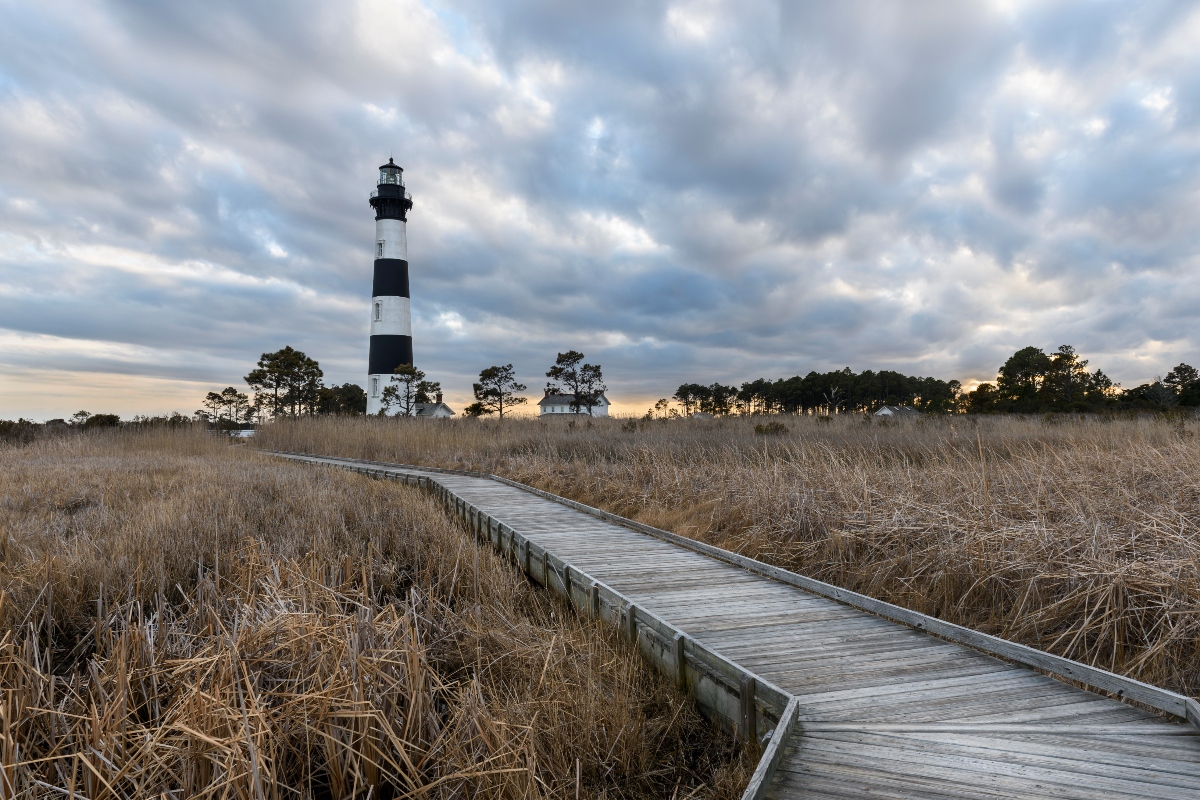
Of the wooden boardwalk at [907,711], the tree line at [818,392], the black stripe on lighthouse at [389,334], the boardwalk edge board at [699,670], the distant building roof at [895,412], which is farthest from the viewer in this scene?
the tree line at [818,392]

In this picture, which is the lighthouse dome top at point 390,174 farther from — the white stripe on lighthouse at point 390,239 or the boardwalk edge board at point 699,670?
the boardwalk edge board at point 699,670

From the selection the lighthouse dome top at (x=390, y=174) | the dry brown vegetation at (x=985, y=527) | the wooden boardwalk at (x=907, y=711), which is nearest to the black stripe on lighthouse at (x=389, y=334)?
the lighthouse dome top at (x=390, y=174)

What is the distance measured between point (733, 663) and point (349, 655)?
194 cm

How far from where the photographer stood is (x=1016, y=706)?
108 inches

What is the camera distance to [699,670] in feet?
11.0

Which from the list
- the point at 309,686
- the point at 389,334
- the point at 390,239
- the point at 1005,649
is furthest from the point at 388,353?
the point at 1005,649

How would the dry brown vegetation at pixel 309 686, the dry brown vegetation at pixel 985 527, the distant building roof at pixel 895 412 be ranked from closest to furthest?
1. the dry brown vegetation at pixel 309 686
2. the dry brown vegetation at pixel 985 527
3. the distant building roof at pixel 895 412

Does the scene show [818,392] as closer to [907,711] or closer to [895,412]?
[895,412]

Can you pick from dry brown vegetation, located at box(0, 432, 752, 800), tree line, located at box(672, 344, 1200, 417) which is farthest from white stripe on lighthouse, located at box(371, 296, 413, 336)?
dry brown vegetation, located at box(0, 432, 752, 800)

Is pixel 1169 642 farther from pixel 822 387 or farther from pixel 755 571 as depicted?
pixel 822 387

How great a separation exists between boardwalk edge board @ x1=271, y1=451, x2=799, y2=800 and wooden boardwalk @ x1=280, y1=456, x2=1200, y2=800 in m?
0.02

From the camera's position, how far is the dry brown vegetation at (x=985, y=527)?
12.7ft

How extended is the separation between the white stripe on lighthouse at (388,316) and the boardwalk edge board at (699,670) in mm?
29381

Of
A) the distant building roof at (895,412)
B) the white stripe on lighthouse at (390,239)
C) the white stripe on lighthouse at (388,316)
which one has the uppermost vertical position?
the white stripe on lighthouse at (390,239)
